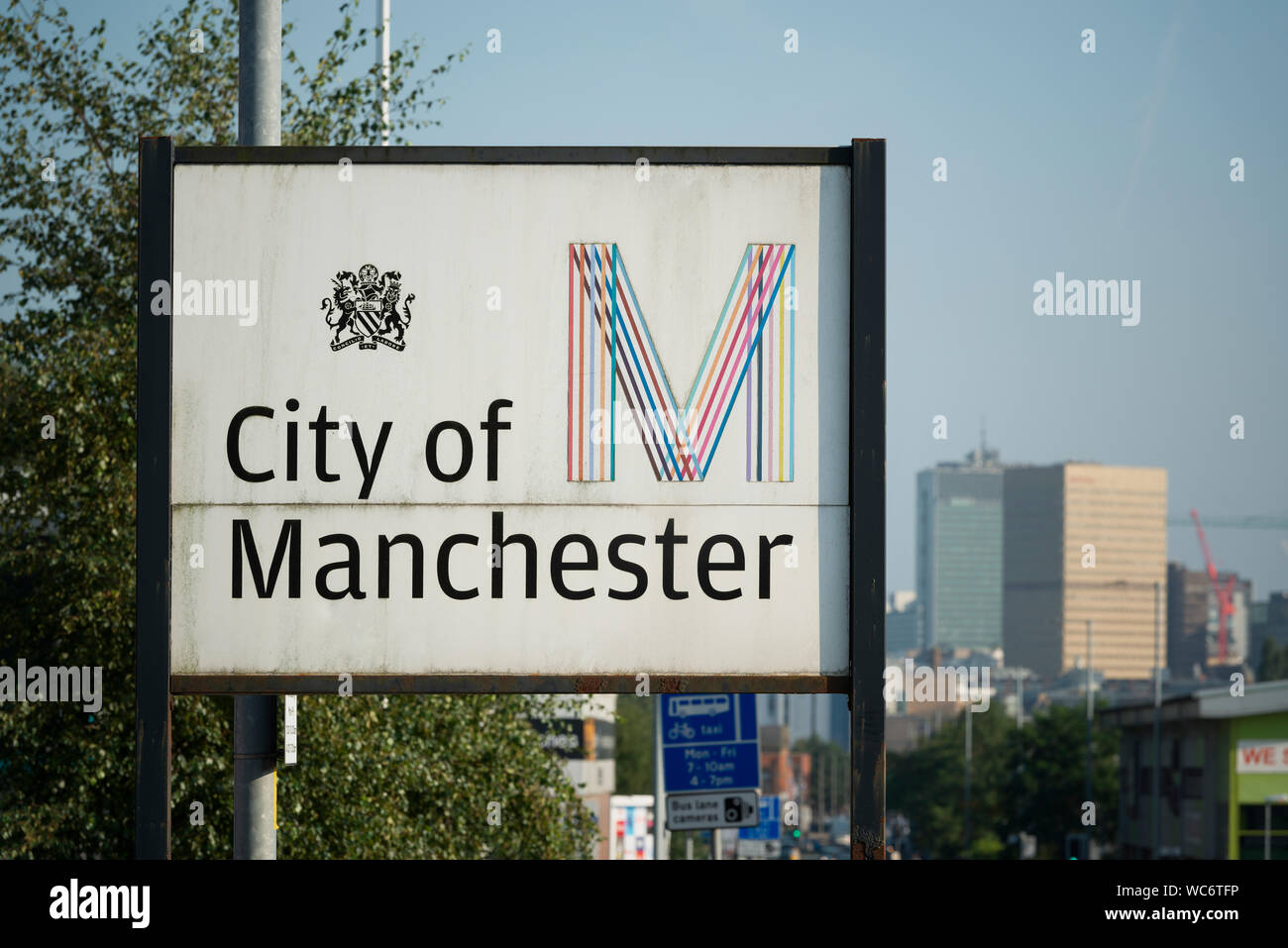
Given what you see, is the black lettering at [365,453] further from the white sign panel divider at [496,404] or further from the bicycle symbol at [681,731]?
the bicycle symbol at [681,731]

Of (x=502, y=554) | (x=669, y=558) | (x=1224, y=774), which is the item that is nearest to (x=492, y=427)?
(x=502, y=554)

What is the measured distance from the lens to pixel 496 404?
5629 millimetres

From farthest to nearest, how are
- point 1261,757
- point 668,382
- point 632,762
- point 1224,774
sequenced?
1. point 632,762
2. point 1224,774
3. point 1261,757
4. point 668,382

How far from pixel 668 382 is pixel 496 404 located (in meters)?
0.70

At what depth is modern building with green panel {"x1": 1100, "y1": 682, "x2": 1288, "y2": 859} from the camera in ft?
146

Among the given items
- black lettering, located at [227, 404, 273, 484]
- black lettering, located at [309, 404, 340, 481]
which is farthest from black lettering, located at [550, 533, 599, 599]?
black lettering, located at [227, 404, 273, 484]

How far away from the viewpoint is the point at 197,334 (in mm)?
5605

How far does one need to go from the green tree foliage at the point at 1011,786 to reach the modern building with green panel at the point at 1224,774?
14.4 m

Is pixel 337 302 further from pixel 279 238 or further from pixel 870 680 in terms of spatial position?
pixel 870 680

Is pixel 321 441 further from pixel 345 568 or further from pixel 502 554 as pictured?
pixel 502 554

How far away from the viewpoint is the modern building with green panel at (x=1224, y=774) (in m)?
44.4

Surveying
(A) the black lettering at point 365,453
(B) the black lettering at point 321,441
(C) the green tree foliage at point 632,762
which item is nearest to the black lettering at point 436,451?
(A) the black lettering at point 365,453

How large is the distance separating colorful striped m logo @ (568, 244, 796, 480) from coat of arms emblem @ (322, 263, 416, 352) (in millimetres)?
702
